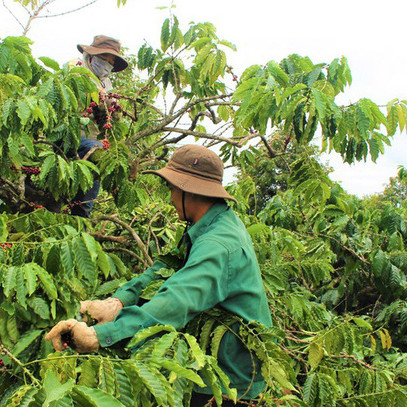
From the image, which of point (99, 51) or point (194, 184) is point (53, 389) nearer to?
point (194, 184)

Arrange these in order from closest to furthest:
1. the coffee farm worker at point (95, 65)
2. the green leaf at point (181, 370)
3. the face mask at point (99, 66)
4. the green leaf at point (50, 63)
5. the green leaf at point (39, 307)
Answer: the green leaf at point (181, 370), the green leaf at point (39, 307), the green leaf at point (50, 63), the coffee farm worker at point (95, 65), the face mask at point (99, 66)

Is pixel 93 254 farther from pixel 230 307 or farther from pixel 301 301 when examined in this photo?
pixel 301 301

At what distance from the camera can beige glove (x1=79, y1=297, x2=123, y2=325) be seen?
6.08ft

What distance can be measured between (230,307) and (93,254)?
1.91 feet

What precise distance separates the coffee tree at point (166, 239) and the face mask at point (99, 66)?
1.32 feet

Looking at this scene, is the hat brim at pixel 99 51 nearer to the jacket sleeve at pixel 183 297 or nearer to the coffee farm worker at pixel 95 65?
the coffee farm worker at pixel 95 65

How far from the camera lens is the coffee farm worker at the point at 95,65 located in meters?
3.21

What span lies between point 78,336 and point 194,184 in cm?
75

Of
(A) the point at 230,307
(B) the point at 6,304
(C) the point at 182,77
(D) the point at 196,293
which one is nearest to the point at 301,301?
(A) the point at 230,307

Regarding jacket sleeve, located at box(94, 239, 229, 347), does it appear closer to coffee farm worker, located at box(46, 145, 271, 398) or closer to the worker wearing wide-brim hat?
coffee farm worker, located at box(46, 145, 271, 398)

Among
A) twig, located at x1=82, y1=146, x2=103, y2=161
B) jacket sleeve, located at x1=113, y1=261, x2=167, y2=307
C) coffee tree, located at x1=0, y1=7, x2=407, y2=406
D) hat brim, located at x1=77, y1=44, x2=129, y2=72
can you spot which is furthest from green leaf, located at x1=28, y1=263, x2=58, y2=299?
hat brim, located at x1=77, y1=44, x2=129, y2=72

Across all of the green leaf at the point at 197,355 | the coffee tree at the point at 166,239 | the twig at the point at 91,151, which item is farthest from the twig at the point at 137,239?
the green leaf at the point at 197,355

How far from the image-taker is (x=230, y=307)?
5.30ft

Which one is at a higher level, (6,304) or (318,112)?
(318,112)
